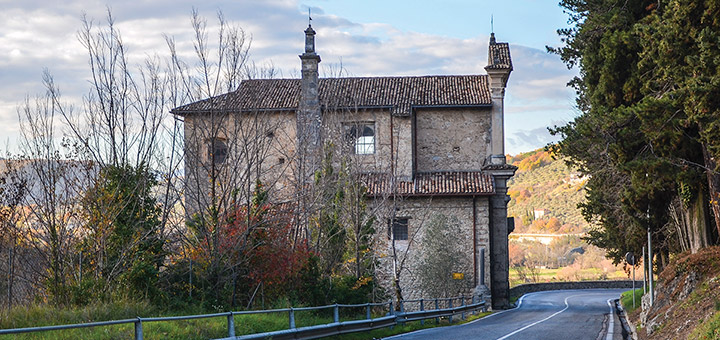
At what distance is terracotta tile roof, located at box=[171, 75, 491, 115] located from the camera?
41.9m

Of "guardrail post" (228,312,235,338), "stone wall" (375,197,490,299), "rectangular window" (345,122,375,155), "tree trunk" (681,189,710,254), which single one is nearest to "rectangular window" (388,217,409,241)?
"stone wall" (375,197,490,299)

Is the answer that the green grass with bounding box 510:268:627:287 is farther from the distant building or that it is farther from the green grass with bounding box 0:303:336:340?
the green grass with bounding box 0:303:336:340

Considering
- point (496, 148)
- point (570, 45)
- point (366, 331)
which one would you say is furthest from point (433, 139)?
point (366, 331)

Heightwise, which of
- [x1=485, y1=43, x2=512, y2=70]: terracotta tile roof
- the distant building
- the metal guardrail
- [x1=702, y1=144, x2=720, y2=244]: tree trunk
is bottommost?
the metal guardrail


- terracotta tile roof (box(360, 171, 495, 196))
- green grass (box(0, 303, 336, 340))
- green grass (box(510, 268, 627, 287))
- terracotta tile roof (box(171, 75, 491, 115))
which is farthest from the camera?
green grass (box(510, 268, 627, 287))

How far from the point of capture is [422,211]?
41.0 metres

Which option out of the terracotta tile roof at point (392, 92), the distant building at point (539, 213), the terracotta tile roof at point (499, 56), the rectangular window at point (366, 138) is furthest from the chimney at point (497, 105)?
the distant building at point (539, 213)

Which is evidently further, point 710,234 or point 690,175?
point 710,234

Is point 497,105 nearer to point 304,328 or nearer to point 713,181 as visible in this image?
point 713,181

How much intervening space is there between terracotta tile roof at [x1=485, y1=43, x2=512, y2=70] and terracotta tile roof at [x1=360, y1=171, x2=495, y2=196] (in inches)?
229

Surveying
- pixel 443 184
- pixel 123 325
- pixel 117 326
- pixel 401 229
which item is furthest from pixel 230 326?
pixel 443 184

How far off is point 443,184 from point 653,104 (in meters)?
23.0

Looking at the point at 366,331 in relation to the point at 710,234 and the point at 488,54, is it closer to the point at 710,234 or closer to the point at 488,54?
the point at 710,234

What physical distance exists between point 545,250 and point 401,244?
91.7 m
